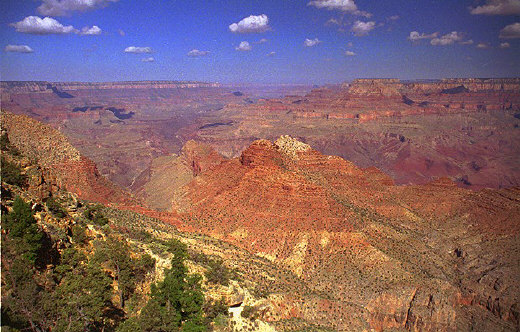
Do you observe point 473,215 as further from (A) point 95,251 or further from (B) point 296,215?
(A) point 95,251

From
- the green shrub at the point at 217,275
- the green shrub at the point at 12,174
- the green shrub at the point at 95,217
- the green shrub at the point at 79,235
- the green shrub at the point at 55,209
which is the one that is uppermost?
the green shrub at the point at 12,174

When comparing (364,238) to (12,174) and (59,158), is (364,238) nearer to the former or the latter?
(12,174)

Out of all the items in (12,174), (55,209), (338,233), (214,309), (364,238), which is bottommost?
(364,238)

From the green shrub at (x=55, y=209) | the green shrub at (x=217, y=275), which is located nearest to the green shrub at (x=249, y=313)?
the green shrub at (x=217, y=275)

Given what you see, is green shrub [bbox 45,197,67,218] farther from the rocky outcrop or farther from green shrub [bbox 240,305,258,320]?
the rocky outcrop

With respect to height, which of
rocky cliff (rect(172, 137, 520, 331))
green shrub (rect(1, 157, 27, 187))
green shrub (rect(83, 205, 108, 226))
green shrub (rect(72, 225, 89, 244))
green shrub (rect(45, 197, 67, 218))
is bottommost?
rocky cliff (rect(172, 137, 520, 331))

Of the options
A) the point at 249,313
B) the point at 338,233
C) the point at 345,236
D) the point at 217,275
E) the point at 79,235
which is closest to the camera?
the point at 79,235

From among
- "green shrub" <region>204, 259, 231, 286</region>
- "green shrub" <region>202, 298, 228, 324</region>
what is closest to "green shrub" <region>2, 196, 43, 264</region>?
"green shrub" <region>202, 298, 228, 324</region>

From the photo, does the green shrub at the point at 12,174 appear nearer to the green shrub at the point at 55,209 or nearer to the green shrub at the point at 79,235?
the green shrub at the point at 55,209

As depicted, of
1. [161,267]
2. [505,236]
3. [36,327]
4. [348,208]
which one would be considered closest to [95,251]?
[161,267]

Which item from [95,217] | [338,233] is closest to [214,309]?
[95,217]

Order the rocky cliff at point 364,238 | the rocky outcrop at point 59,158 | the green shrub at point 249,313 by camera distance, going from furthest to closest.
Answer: the rocky outcrop at point 59,158 → the rocky cliff at point 364,238 → the green shrub at point 249,313
